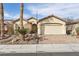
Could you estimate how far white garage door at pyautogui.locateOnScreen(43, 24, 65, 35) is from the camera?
17.0 meters

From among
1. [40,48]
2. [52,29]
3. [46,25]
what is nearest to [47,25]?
[46,25]

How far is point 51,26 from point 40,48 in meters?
1.83

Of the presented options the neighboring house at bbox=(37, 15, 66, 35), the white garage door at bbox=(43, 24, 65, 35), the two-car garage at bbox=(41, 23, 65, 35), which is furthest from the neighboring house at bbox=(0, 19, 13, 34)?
the white garage door at bbox=(43, 24, 65, 35)

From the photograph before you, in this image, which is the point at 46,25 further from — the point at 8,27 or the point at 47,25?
the point at 8,27

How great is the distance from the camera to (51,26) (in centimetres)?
1711

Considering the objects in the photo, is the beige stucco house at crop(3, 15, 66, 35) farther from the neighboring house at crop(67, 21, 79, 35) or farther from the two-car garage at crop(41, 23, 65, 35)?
the neighboring house at crop(67, 21, 79, 35)

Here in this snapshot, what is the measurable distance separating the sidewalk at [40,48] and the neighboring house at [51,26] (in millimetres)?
882

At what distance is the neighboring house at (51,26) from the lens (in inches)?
663

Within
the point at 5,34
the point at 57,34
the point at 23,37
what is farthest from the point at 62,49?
the point at 5,34

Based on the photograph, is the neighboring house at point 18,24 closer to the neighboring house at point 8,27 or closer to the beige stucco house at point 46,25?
the beige stucco house at point 46,25

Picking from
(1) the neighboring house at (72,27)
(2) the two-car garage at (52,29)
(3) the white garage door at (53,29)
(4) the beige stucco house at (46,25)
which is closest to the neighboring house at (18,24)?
(4) the beige stucco house at (46,25)

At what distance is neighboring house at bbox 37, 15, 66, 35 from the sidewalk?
2.90 ft

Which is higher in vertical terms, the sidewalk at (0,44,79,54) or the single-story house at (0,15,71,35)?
the single-story house at (0,15,71,35)

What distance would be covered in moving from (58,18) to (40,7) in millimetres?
1395
